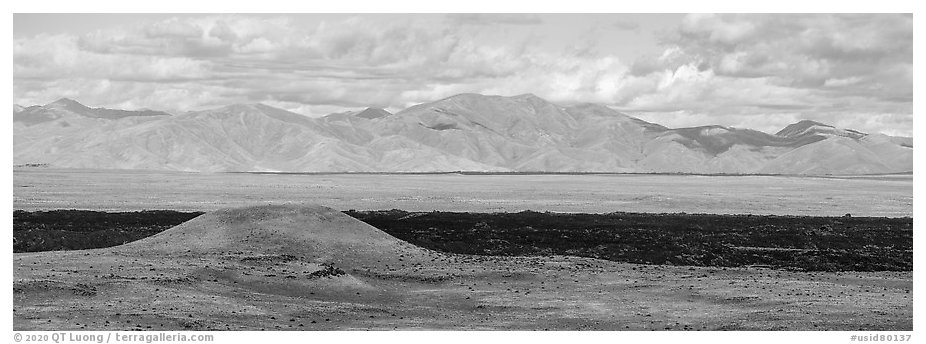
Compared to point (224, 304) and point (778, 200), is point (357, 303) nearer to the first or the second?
point (224, 304)

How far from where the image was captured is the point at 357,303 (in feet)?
128

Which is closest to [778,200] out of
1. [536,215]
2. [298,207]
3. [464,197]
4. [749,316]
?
[464,197]

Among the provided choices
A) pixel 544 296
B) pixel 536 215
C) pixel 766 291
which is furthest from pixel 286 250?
pixel 536 215

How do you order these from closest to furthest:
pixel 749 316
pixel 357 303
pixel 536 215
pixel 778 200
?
1. pixel 749 316
2. pixel 357 303
3. pixel 536 215
4. pixel 778 200

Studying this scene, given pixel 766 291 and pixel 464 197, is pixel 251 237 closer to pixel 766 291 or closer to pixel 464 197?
pixel 766 291

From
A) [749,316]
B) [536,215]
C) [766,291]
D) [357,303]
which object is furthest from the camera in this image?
[536,215]

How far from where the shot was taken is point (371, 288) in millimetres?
42906

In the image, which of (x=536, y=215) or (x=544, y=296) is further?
(x=536, y=215)

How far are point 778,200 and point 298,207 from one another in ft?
293

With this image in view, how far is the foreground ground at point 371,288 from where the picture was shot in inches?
1336

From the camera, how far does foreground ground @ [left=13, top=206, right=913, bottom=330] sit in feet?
111

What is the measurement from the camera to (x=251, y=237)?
165 feet

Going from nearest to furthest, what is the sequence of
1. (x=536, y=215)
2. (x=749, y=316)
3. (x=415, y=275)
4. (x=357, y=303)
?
(x=749, y=316), (x=357, y=303), (x=415, y=275), (x=536, y=215)

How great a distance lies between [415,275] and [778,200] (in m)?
93.5
